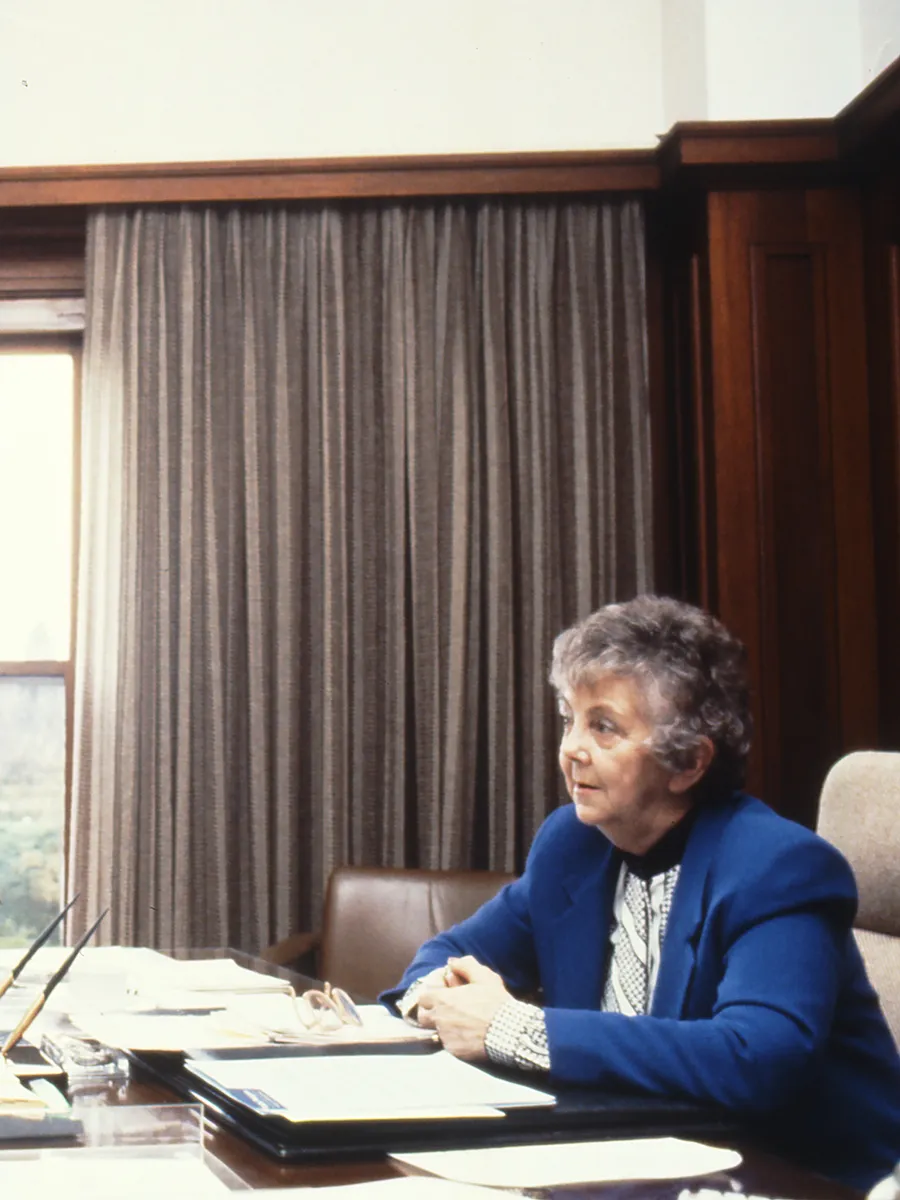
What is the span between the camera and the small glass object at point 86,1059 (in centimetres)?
132

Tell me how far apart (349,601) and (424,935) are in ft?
3.02

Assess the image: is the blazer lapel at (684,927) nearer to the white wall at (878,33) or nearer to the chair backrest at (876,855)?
the chair backrest at (876,855)

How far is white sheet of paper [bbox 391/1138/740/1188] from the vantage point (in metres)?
0.91

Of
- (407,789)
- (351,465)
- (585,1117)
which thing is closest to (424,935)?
(407,789)

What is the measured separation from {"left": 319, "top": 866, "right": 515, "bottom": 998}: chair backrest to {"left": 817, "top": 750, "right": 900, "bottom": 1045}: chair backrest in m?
1.29

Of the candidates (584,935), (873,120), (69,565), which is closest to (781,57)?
(873,120)

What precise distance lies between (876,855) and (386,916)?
147 cm

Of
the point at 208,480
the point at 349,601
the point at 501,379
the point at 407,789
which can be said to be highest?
the point at 501,379

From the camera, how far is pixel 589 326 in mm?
3598

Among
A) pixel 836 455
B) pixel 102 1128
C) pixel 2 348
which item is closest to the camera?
pixel 102 1128

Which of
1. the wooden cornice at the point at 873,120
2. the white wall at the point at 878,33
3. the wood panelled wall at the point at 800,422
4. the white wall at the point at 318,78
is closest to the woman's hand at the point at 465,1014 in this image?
the wood panelled wall at the point at 800,422

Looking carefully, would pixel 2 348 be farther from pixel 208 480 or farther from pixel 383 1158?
pixel 383 1158

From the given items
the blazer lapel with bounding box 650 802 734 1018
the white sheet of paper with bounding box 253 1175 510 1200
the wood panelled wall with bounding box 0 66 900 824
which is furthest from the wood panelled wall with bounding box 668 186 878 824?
the white sheet of paper with bounding box 253 1175 510 1200

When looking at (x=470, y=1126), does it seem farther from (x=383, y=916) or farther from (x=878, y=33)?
(x=878, y=33)
